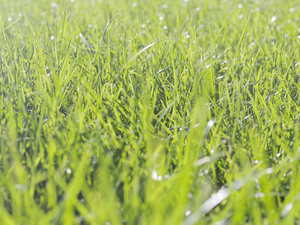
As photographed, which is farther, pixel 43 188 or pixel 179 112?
pixel 179 112

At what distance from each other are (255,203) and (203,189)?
14 centimetres

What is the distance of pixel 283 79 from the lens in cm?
113

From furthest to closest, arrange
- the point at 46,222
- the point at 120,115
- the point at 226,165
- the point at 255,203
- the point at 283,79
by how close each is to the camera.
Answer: the point at 283,79, the point at 120,115, the point at 226,165, the point at 255,203, the point at 46,222

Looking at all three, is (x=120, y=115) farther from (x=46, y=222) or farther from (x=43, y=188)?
(x=46, y=222)

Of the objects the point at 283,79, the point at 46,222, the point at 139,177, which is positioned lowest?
the point at 283,79

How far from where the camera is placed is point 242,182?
58cm

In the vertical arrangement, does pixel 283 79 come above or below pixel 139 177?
below

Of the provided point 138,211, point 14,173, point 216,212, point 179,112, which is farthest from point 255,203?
point 14,173

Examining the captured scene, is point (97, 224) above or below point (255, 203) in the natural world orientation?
above

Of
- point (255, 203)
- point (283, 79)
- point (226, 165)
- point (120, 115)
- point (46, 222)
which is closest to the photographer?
point (46, 222)

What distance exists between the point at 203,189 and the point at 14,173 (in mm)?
499

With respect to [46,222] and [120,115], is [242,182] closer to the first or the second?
[46,222]

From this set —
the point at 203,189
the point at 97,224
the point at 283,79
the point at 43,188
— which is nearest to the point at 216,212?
the point at 203,189

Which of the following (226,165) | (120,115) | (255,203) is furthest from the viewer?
(120,115)
